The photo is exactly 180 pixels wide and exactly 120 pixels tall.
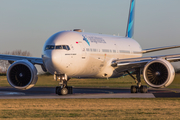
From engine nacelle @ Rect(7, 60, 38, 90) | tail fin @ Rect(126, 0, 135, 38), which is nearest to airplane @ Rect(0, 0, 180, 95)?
engine nacelle @ Rect(7, 60, 38, 90)

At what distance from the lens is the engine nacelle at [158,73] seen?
2456 cm

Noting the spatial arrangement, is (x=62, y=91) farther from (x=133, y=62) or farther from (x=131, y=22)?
(x=131, y=22)

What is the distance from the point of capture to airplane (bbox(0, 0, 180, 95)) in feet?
79.2

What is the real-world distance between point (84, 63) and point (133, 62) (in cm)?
454

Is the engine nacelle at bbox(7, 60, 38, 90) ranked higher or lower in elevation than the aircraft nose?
lower

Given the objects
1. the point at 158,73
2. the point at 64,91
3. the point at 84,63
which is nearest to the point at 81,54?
the point at 84,63

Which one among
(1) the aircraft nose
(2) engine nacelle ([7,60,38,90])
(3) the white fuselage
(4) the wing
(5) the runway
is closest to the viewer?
(1) the aircraft nose

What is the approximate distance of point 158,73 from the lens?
2528cm

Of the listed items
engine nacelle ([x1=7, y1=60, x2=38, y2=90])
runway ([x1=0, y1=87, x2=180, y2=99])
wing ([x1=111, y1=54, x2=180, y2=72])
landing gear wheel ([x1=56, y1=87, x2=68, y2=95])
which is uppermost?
wing ([x1=111, y1=54, x2=180, y2=72])

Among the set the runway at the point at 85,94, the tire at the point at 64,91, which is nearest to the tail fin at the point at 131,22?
the runway at the point at 85,94

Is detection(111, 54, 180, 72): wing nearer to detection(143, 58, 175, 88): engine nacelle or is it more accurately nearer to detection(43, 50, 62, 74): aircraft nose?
detection(143, 58, 175, 88): engine nacelle

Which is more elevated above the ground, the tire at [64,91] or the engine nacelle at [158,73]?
the engine nacelle at [158,73]

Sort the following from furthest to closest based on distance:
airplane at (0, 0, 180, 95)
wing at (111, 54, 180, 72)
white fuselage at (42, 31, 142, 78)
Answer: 1. wing at (111, 54, 180, 72)
2. airplane at (0, 0, 180, 95)
3. white fuselage at (42, 31, 142, 78)

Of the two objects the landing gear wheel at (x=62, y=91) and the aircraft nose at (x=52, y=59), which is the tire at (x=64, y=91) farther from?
the aircraft nose at (x=52, y=59)
